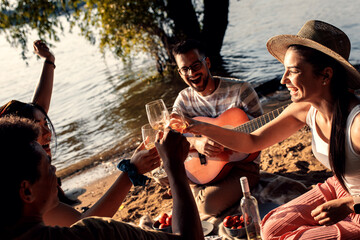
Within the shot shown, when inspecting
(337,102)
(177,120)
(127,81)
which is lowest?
(127,81)

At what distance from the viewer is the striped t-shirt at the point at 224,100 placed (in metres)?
4.74

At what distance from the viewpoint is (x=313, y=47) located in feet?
8.84

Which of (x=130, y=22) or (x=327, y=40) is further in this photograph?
(x=130, y=22)

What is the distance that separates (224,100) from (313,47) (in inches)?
88.0

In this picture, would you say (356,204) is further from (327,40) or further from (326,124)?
(327,40)

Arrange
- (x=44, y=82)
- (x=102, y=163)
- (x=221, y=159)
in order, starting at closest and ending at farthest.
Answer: (x=44, y=82) → (x=221, y=159) → (x=102, y=163)

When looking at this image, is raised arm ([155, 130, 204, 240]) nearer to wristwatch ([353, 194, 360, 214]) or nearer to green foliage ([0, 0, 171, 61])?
wristwatch ([353, 194, 360, 214])

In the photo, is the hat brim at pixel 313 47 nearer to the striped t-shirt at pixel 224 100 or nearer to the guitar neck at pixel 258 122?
the guitar neck at pixel 258 122

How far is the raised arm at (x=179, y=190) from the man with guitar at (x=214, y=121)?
7.49 ft

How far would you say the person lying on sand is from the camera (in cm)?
152

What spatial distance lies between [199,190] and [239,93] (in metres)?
1.39

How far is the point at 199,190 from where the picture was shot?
479 cm

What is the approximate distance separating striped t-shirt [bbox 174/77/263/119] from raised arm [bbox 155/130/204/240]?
272cm

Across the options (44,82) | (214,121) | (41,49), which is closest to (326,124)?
(214,121)
